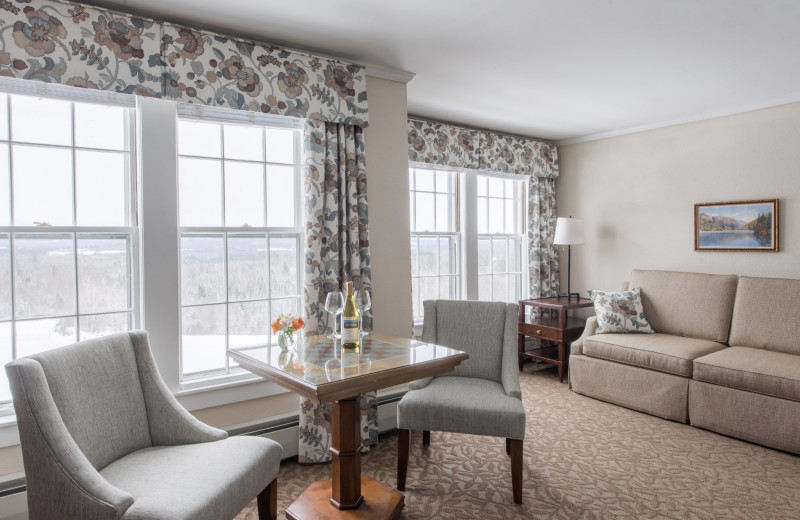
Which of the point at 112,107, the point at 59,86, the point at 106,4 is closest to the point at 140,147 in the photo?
the point at 112,107

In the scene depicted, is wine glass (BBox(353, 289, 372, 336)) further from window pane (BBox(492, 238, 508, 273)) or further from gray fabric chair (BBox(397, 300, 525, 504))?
window pane (BBox(492, 238, 508, 273))

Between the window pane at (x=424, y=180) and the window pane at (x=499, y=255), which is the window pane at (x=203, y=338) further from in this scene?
the window pane at (x=499, y=255)

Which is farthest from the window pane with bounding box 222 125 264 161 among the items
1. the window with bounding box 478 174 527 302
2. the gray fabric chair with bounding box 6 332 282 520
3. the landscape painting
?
the landscape painting

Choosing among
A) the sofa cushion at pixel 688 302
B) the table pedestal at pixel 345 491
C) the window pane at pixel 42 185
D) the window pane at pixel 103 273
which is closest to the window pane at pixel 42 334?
the window pane at pixel 103 273

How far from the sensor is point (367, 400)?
10.5 ft

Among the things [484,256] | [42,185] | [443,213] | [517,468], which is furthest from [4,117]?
[484,256]

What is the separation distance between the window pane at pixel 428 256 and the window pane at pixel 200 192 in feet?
6.92

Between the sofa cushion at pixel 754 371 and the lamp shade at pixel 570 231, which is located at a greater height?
the lamp shade at pixel 570 231

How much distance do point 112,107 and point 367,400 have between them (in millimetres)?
2271

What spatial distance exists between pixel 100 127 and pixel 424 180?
278 centimetres

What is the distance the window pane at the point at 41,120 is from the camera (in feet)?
7.77

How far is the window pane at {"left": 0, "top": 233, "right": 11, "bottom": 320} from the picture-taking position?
7.61 ft

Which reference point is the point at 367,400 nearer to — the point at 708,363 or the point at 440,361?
the point at 440,361

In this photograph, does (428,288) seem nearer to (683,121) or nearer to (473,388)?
(473,388)
